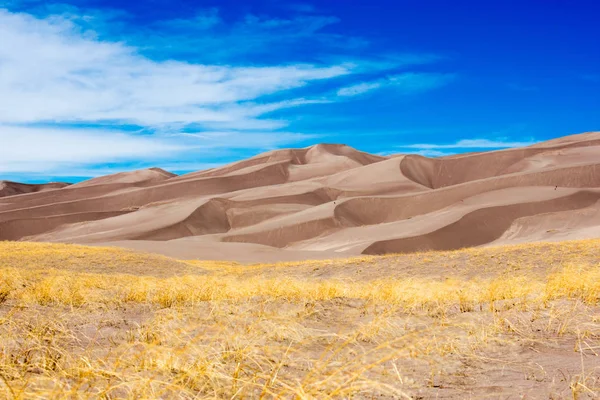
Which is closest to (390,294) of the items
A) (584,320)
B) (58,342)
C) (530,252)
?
(584,320)

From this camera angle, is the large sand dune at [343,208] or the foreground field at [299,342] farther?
the large sand dune at [343,208]

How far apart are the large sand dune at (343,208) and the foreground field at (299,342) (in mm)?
29726

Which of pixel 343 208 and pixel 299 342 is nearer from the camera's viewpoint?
pixel 299 342

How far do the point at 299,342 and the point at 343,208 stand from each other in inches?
2793

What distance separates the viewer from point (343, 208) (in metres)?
75.7

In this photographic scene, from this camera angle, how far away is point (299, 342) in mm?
4996

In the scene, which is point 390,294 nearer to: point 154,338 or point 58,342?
point 154,338

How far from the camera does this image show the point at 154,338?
199 inches

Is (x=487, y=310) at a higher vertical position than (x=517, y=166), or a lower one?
lower

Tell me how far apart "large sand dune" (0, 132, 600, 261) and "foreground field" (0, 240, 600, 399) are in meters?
29.7

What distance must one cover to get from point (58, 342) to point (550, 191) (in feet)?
217

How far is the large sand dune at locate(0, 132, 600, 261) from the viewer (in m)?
51.1

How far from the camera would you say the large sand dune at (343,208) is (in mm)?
51125

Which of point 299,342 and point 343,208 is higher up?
point 343,208
